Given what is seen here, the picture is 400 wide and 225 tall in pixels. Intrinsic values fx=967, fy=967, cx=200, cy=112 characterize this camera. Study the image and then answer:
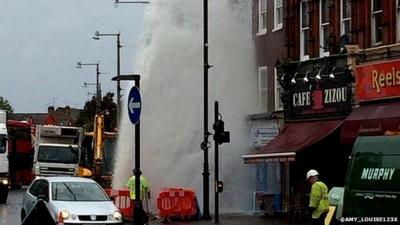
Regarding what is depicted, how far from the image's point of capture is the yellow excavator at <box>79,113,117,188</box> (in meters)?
44.8

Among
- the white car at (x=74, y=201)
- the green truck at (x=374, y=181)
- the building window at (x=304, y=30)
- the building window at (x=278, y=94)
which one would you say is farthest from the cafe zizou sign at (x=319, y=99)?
the green truck at (x=374, y=181)

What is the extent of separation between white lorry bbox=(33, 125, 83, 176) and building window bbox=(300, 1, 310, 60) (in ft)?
59.4

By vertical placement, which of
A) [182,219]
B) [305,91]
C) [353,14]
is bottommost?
[182,219]

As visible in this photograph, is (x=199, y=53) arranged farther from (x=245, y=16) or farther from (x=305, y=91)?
(x=305, y=91)

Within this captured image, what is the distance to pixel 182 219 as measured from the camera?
3023 centimetres

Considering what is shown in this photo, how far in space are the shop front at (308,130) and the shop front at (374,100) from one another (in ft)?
3.22

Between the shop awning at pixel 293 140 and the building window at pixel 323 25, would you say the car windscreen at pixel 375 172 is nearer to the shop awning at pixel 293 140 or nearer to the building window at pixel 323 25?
the shop awning at pixel 293 140

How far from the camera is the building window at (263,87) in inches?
1449

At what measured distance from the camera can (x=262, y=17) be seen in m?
37.8

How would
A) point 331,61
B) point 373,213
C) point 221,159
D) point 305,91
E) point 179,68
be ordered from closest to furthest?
point 373,213
point 331,61
point 305,91
point 221,159
point 179,68

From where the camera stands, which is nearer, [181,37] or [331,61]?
[331,61]

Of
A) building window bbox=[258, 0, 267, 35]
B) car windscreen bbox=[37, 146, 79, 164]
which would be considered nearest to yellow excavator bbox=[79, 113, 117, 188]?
car windscreen bbox=[37, 146, 79, 164]

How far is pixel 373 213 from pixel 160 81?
76.4ft

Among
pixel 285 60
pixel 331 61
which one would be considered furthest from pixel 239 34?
pixel 331 61
